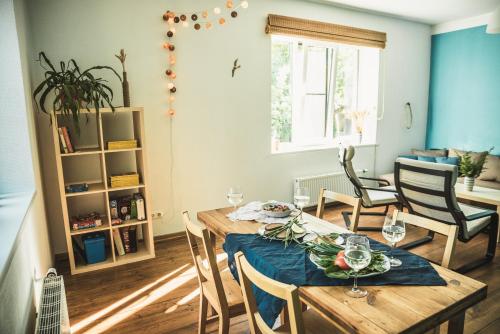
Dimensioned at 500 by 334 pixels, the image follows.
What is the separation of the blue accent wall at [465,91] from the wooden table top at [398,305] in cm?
438

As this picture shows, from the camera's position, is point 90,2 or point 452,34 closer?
point 90,2

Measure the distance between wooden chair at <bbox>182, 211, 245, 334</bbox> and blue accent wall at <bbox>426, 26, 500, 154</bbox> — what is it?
15.3ft

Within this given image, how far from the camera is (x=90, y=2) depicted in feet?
9.64

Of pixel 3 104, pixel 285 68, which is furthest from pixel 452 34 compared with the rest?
pixel 3 104

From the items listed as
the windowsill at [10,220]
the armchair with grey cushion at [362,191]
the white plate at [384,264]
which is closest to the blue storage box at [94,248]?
the windowsill at [10,220]

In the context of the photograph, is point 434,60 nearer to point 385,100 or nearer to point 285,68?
point 385,100

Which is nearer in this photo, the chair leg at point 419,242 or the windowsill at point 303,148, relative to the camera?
the chair leg at point 419,242

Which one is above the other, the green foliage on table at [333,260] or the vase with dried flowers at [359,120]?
the vase with dried flowers at [359,120]

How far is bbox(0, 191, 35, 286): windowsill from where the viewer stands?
3.99ft

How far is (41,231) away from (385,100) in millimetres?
4571

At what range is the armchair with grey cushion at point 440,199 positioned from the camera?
266cm

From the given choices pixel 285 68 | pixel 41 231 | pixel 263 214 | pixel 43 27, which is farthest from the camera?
pixel 285 68

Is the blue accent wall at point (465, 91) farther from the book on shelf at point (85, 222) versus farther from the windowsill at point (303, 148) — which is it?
the book on shelf at point (85, 222)

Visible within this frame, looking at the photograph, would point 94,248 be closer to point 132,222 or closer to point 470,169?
point 132,222
